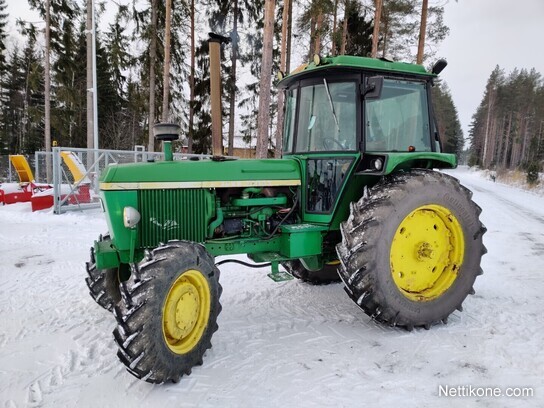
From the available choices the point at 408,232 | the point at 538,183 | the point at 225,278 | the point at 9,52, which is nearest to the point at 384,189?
the point at 408,232

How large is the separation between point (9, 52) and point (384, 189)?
39410mm

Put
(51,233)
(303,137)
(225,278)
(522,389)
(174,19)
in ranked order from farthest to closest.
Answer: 1. (174,19)
2. (51,233)
3. (225,278)
4. (303,137)
5. (522,389)

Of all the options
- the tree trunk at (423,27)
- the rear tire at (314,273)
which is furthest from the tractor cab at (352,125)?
the tree trunk at (423,27)

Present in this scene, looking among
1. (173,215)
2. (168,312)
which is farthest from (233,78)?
(168,312)

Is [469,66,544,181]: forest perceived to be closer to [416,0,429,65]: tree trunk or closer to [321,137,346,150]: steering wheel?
[416,0,429,65]: tree trunk

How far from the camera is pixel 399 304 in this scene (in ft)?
11.2

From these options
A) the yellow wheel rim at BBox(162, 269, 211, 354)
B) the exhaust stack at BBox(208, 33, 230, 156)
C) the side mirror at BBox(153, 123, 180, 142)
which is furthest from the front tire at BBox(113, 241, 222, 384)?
the exhaust stack at BBox(208, 33, 230, 156)

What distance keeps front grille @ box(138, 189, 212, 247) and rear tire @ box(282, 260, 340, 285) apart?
1606 mm

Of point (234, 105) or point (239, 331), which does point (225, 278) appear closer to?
point (239, 331)

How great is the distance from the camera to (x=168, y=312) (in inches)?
107

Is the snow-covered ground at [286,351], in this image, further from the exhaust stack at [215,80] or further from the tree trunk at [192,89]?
the tree trunk at [192,89]

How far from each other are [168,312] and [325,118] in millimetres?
2315

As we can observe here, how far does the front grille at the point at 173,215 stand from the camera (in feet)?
10.8

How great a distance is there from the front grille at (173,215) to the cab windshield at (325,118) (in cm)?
119
